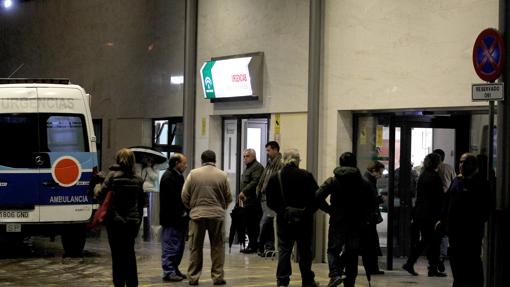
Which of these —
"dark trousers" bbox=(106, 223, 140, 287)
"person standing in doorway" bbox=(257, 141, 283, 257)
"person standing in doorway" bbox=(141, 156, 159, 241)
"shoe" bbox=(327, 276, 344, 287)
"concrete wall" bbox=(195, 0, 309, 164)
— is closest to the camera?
"dark trousers" bbox=(106, 223, 140, 287)

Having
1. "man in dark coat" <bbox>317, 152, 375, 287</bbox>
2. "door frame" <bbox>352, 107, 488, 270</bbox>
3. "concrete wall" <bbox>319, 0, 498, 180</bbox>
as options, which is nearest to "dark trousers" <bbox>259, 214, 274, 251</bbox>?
"concrete wall" <bbox>319, 0, 498, 180</bbox>

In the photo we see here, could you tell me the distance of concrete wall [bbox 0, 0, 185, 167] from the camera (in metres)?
17.5

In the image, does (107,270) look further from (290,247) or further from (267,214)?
(290,247)

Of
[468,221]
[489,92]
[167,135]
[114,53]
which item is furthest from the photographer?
[114,53]

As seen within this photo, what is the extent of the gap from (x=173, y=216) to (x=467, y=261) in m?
3.85

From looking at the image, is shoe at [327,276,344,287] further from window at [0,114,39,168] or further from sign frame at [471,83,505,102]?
window at [0,114,39,168]

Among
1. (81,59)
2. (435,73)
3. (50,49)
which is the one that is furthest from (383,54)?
(50,49)

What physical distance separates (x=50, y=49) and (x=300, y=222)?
12508 millimetres

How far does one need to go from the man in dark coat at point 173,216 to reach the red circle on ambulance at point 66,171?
2.70 meters

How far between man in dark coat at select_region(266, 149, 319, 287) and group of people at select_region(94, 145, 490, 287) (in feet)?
0.04

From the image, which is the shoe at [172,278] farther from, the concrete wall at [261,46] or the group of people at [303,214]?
the concrete wall at [261,46]

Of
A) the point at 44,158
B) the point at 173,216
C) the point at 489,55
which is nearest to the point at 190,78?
the point at 44,158

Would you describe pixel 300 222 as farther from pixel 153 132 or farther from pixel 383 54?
pixel 153 132

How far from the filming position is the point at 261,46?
15.1 metres
